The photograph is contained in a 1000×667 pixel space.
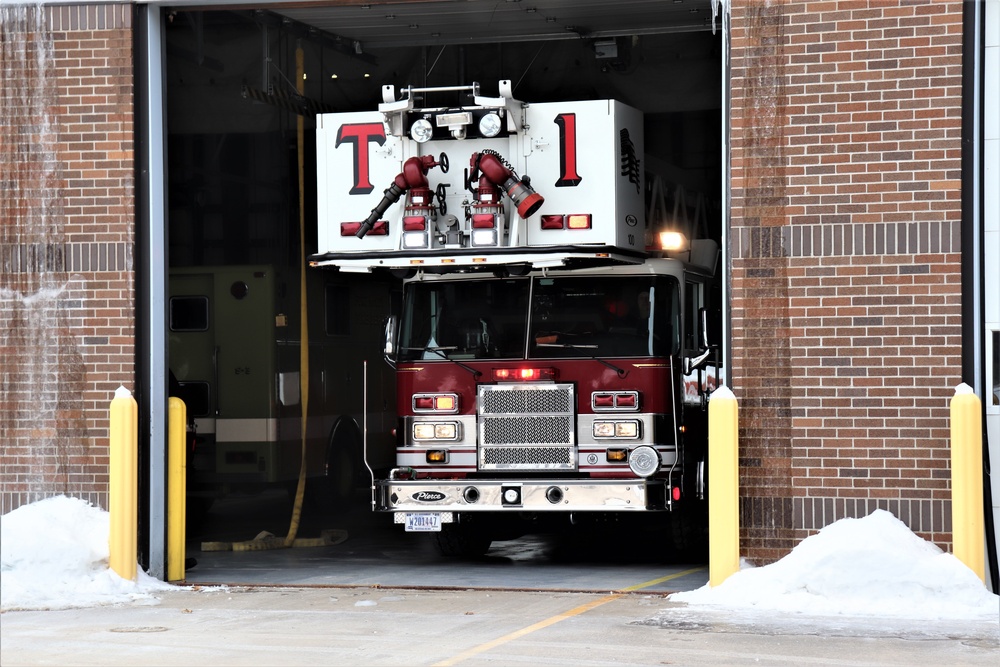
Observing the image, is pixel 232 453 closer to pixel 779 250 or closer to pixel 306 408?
pixel 306 408

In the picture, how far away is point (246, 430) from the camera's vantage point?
49.9 feet

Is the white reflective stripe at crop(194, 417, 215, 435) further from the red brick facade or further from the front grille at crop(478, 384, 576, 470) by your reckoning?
the red brick facade

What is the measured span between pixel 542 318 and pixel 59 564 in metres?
4.29

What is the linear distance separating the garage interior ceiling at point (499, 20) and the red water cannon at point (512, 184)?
1905 millimetres

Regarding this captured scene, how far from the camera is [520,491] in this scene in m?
11.8

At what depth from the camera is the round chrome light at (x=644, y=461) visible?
11625 mm

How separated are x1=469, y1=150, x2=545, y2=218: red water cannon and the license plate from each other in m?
2.55

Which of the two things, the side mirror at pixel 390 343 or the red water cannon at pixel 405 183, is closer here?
the red water cannon at pixel 405 183

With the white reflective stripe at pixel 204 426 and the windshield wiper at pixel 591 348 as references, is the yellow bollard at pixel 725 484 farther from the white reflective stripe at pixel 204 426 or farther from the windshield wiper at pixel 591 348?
the white reflective stripe at pixel 204 426

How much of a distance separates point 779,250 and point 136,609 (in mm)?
5000

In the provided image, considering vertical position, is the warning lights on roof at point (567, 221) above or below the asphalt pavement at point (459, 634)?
above

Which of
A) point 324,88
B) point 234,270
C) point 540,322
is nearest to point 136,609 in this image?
point 540,322

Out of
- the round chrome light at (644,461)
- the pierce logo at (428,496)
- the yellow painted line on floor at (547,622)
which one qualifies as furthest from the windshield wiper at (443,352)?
the yellow painted line on floor at (547,622)

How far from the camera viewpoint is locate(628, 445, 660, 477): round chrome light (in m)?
11.6
